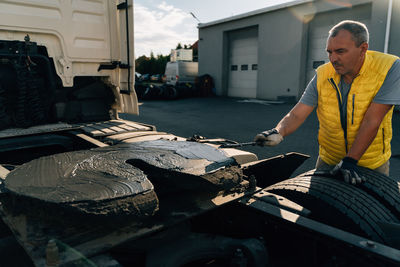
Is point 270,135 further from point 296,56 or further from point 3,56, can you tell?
point 296,56

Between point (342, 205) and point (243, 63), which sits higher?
point (243, 63)

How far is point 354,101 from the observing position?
2.11 metres

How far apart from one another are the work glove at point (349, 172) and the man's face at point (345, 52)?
59 cm

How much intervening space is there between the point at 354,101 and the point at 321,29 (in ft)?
44.1

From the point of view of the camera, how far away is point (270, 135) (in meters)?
2.30

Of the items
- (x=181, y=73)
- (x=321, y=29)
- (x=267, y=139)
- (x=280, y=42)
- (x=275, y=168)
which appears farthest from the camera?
(x=181, y=73)

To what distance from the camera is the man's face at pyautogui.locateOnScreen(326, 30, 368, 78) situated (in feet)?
6.45

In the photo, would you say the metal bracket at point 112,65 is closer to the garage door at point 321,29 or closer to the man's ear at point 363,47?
the man's ear at point 363,47

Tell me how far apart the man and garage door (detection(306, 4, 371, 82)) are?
1233cm

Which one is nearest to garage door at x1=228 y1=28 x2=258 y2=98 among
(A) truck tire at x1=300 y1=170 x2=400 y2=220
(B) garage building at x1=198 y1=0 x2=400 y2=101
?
(B) garage building at x1=198 y1=0 x2=400 y2=101

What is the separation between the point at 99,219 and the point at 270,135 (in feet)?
4.69

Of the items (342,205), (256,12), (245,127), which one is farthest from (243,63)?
(342,205)

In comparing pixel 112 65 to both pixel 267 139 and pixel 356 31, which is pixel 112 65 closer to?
pixel 267 139

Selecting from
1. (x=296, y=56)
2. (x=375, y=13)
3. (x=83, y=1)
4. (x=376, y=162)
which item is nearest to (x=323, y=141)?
(x=376, y=162)
